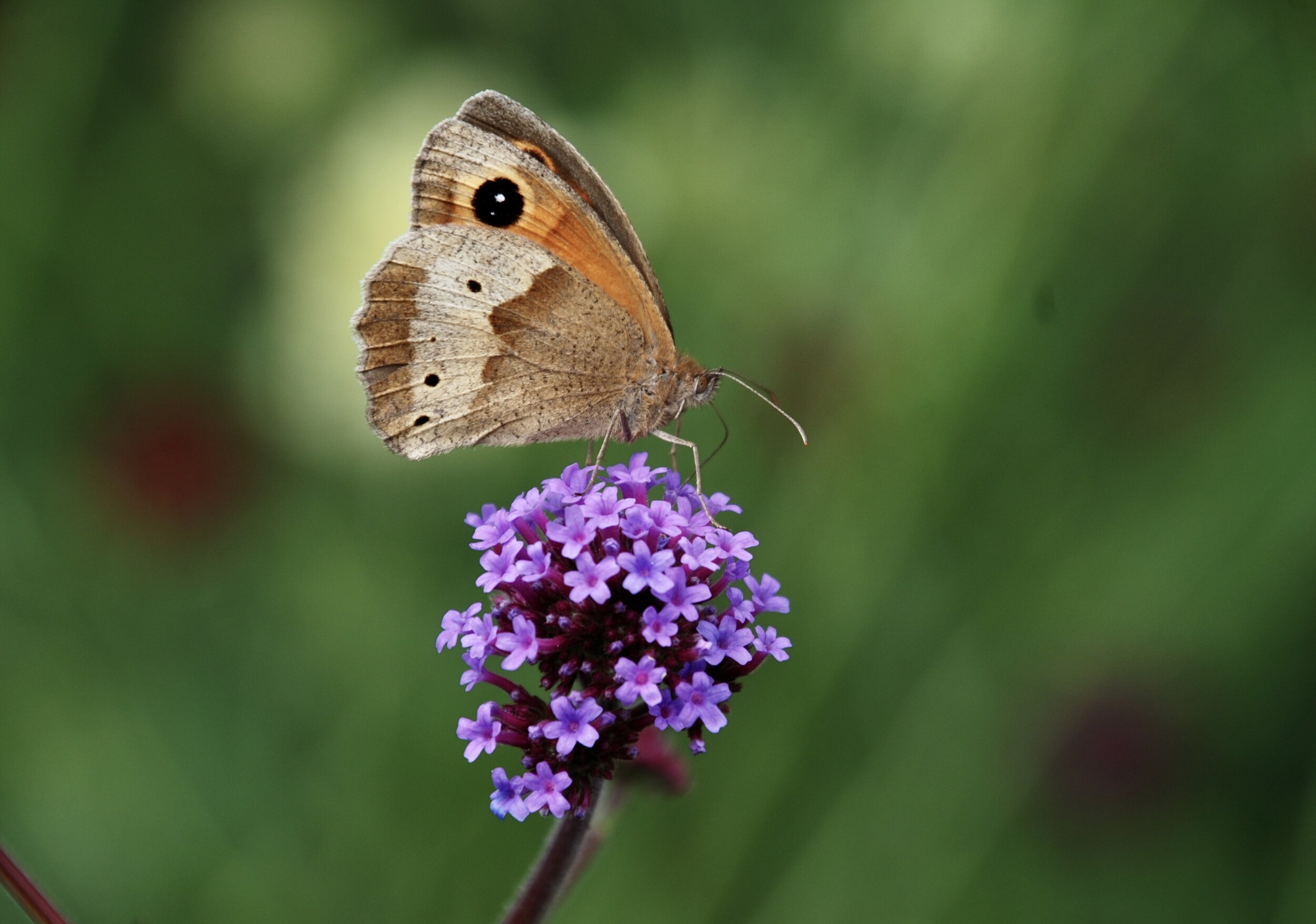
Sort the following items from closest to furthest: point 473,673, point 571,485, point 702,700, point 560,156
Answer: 1. point 702,700
2. point 473,673
3. point 571,485
4. point 560,156

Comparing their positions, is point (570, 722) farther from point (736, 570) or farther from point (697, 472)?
point (697, 472)

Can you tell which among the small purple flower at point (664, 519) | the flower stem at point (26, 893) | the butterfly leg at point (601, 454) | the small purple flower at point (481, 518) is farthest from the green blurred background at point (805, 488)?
the flower stem at point (26, 893)

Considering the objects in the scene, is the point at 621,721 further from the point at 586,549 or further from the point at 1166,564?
the point at 1166,564

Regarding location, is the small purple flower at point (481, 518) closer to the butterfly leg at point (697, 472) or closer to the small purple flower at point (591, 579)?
the small purple flower at point (591, 579)

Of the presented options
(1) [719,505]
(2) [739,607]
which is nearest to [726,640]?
(2) [739,607]

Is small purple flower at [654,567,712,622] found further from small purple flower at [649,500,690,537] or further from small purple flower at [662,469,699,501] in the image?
small purple flower at [662,469,699,501]

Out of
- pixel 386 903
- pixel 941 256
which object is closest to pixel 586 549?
pixel 386 903
